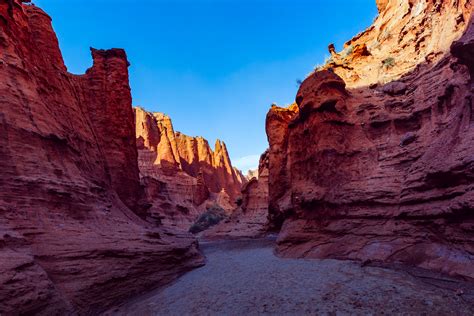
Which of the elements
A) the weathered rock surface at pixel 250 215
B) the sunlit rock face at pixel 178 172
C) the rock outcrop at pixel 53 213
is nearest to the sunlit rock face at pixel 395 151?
the rock outcrop at pixel 53 213

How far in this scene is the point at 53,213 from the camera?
9.62 meters

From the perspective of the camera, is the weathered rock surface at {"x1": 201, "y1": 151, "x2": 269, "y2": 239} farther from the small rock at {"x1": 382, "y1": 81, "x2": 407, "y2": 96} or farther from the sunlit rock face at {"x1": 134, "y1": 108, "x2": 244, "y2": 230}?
the small rock at {"x1": 382, "y1": 81, "x2": 407, "y2": 96}

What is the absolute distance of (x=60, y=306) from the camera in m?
6.98

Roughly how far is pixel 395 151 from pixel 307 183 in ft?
18.1

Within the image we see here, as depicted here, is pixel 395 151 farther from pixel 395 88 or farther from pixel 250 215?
pixel 250 215

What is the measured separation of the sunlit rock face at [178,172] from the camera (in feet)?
189

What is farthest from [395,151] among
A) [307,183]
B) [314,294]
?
[314,294]

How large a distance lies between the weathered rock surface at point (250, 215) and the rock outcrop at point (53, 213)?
1939 centimetres

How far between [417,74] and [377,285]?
492 inches

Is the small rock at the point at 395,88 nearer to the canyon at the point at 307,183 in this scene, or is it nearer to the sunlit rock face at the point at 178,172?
the canyon at the point at 307,183

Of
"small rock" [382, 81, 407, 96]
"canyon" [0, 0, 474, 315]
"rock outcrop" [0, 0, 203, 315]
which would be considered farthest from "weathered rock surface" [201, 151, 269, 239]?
"small rock" [382, 81, 407, 96]

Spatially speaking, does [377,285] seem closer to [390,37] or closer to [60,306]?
[60,306]

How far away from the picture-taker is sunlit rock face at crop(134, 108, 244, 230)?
189ft

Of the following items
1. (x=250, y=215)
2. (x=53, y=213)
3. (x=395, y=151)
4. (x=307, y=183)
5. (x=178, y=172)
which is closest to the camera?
(x=53, y=213)
